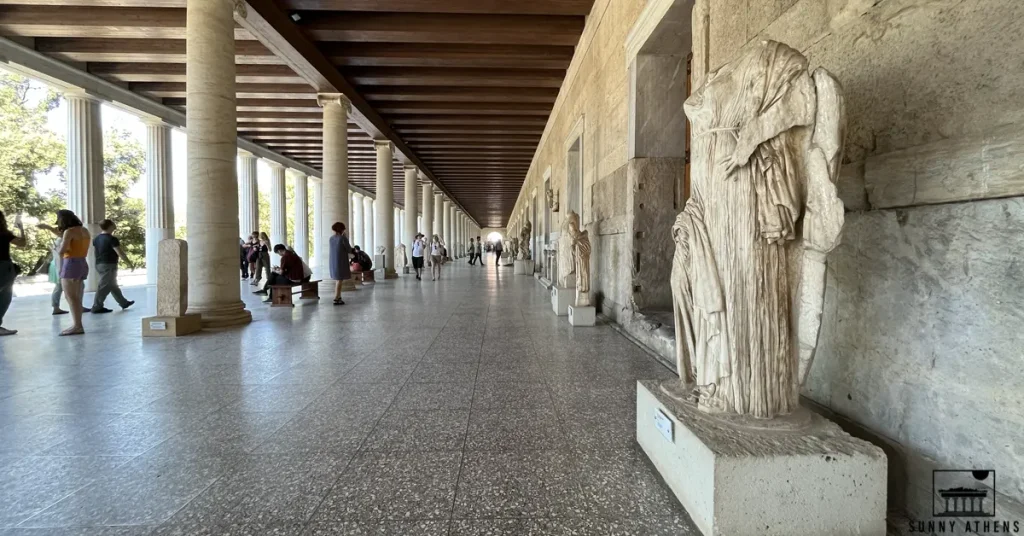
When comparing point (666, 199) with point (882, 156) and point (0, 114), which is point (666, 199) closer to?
point (882, 156)

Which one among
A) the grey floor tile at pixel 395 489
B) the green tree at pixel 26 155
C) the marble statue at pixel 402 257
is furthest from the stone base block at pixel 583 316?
the green tree at pixel 26 155

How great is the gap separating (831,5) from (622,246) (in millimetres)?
3516

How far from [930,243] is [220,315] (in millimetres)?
7244

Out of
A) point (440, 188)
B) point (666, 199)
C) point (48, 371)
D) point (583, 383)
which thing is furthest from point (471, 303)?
point (440, 188)

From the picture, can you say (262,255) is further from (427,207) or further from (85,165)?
(427,207)

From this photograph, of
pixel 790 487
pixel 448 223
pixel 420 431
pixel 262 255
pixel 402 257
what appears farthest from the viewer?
pixel 448 223

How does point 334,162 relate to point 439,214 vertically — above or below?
below

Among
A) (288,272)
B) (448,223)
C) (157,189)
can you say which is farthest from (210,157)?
(448,223)

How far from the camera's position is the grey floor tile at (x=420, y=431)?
2.38 meters

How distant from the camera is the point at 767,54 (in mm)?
1688

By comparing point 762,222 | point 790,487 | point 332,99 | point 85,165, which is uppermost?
point 332,99

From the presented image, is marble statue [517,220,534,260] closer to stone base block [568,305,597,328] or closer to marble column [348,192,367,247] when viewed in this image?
stone base block [568,305,597,328]

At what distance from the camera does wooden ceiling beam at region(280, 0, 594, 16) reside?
24.6ft

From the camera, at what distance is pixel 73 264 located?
5.50 m
